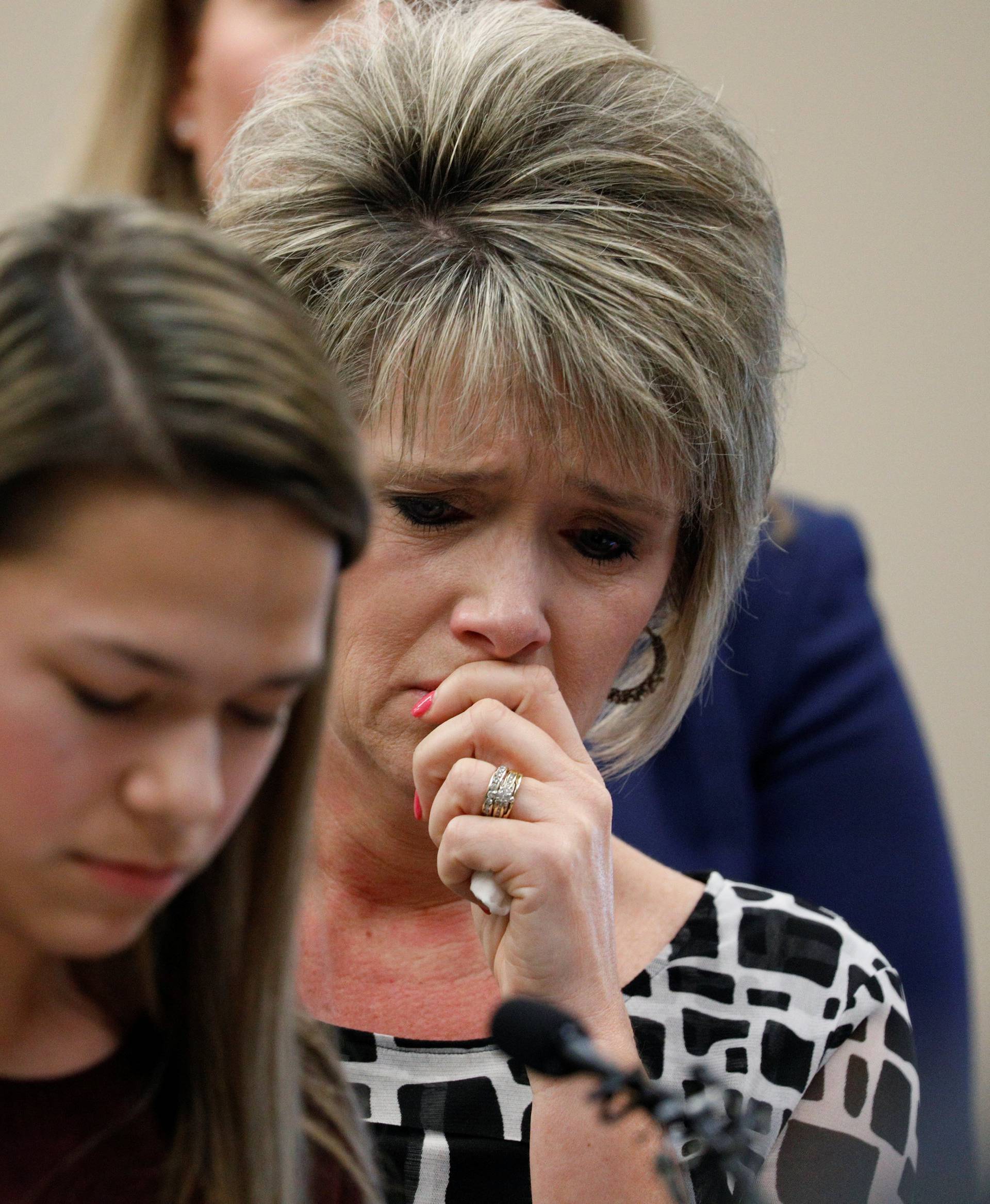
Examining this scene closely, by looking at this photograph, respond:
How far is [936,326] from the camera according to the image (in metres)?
3.23

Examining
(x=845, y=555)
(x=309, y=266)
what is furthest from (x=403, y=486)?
(x=845, y=555)

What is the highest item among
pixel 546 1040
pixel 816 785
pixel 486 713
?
pixel 546 1040

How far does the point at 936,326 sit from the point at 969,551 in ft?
1.50

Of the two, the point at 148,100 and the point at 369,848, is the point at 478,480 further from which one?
the point at 148,100

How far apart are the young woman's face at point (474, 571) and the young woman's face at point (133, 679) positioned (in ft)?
1.47

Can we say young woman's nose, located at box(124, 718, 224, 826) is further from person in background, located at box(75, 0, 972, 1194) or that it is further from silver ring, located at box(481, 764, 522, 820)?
person in background, located at box(75, 0, 972, 1194)

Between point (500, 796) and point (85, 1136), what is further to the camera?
point (500, 796)

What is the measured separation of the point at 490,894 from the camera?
46.5 inches

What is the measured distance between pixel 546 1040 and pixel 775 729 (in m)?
1.38

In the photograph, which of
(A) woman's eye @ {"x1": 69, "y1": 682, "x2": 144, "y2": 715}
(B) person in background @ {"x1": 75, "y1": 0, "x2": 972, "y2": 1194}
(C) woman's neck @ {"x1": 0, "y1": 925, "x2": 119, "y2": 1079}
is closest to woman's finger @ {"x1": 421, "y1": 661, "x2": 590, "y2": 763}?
(C) woman's neck @ {"x1": 0, "y1": 925, "x2": 119, "y2": 1079}

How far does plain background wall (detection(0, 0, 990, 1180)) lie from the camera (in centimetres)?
319

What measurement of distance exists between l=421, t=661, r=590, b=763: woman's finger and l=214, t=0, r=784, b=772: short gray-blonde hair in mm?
191

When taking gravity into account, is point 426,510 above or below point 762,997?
above

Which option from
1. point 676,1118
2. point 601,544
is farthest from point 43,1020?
point 601,544
